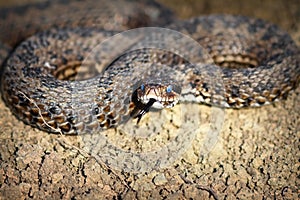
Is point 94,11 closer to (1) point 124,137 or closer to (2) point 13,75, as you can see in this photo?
(2) point 13,75

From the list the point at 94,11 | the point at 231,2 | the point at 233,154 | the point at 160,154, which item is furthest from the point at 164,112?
the point at 231,2

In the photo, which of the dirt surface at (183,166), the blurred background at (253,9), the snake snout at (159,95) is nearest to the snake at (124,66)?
the snake snout at (159,95)

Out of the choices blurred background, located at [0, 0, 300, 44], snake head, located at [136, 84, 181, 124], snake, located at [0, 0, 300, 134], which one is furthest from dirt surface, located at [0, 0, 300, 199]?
blurred background, located at [0, 0, 300, 44]

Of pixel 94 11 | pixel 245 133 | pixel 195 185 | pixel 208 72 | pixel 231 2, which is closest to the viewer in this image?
pixel 195 185

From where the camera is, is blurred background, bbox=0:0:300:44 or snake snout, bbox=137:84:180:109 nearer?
snake snout, bbox=137:84:180:109

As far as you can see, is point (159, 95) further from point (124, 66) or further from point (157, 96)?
point (124, 66)

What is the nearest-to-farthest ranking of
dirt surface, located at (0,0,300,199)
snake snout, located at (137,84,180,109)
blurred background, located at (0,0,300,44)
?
dirt surface, located at (0,0,300,199)
snake snout, located at (137,84,180,109)
blurred background, located at (0,0,300,44)

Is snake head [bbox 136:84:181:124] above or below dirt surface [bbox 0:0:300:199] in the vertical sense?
above

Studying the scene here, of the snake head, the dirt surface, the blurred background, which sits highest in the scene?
the blurred background

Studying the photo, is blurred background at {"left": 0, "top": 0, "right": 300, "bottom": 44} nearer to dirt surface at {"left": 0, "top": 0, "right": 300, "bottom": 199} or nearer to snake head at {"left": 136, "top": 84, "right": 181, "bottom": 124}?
dirt surface at {"left": 0, "top": 0, "right": 300, "bottom": 199}
